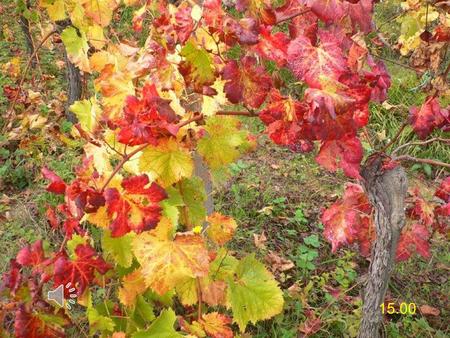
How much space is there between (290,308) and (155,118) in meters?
1.59

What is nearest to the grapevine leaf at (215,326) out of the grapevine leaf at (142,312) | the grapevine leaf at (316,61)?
the grapevine leaf at (142,312)

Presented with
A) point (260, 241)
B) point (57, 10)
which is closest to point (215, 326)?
point (260, 241)

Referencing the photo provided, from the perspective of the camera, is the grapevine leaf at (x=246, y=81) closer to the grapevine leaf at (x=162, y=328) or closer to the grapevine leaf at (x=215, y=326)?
the grapevine leaf at (x=162, y=328)

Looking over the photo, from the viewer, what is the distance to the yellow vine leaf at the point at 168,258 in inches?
47.8

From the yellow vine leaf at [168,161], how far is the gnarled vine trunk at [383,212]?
0.65 metres

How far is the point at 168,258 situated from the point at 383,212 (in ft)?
2.58

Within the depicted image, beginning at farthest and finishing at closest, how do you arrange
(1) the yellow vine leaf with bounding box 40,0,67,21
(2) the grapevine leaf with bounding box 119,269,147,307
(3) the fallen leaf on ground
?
(3) the fallen leaf on ground < (1) the yellow vine leaf with bounding box 40,0,67,21 < (2) the grapevine leaf with bounding box 119,269,147,307

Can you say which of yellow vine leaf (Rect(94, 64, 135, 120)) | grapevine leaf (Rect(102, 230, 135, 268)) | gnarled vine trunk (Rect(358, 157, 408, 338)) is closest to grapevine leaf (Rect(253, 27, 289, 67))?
yellow vine leaf (Rect(94, 64, 135, 120))

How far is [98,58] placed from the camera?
1.63 meters

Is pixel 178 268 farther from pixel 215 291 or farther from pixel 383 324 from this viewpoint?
pixel 383 324

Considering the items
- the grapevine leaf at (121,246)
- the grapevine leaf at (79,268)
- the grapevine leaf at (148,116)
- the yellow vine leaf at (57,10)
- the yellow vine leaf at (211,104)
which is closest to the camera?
the grapevine leaf at (148,116)

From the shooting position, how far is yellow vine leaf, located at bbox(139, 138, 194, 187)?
1.27 m

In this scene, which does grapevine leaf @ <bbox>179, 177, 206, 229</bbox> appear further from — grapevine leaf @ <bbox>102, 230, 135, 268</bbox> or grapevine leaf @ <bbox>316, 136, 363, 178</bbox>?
grapevine leaf @ <bbox>316, 136, 363, 178</bbox>

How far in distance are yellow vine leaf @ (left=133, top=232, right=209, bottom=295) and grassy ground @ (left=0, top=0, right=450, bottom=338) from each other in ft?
3.89
